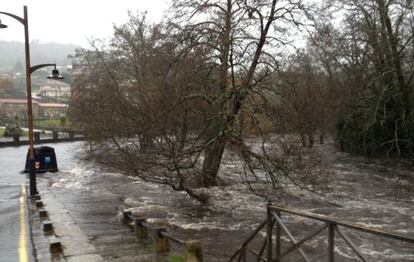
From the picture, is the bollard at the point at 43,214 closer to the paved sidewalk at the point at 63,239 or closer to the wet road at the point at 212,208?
the paved sidewalk at the point at 63,239

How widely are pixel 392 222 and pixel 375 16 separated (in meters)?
21.5

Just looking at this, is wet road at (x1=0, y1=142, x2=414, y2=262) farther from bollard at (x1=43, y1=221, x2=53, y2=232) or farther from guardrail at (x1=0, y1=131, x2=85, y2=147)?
guardrail at (x1=0, y1=131, x2=85, y2=147)

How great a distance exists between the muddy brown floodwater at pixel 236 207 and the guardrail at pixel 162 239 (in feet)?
2.31

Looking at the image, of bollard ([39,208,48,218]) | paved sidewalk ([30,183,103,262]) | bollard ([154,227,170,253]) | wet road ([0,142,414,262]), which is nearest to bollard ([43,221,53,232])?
paved sidewalk ([30,183,103,262])

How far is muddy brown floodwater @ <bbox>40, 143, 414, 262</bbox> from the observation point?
13242 millimetres

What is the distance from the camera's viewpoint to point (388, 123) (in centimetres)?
3628

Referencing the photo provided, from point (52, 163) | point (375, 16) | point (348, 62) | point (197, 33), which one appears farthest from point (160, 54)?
point (348, 62)

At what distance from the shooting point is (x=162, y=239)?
9.99m

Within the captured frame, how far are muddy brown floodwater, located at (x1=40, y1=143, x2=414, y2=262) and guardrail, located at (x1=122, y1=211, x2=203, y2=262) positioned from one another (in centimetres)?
70

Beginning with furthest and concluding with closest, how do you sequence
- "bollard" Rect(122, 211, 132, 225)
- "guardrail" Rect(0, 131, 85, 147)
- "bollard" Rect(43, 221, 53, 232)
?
1. "guardrail" Rect(0, 131, 85, 147)
2. "bollard" Rect(122, 211, 132, 225)
3. "bollard" Rect(43, 221, 53, 232)

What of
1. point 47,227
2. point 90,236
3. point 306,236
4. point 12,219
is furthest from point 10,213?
point 306,236

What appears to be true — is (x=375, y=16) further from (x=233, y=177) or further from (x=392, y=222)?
(x=392, y=222)

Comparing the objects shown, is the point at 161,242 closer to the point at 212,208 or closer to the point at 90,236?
the point at 90,236

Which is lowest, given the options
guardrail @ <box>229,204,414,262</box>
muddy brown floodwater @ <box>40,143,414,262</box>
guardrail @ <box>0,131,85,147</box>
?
muddy brown floodwater @ <box>40,143,414,262</box>
